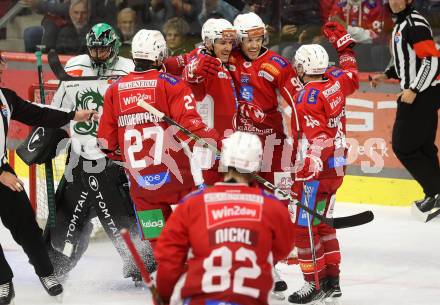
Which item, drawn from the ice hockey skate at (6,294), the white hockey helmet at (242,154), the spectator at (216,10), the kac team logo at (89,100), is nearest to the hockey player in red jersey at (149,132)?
the kac team logo at (89,100)

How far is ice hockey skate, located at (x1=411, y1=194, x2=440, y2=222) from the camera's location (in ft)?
25.6

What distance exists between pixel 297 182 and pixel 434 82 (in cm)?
233

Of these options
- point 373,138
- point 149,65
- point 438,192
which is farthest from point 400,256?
point 149,65

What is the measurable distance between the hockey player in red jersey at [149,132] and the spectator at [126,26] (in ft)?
12.7

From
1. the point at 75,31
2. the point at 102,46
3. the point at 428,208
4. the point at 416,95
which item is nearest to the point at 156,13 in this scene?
the point at 75,31

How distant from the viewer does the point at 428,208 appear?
780 cm

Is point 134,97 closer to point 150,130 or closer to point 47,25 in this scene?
point 150,130

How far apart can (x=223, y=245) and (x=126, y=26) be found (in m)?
5.85

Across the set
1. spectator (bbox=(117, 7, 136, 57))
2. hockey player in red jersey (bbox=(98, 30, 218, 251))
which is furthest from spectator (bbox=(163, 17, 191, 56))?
hockey player in red jersey (bbox=(98, 30, 218, 251))

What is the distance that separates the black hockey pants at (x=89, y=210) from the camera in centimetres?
629

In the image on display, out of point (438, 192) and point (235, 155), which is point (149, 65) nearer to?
point (235, 155)

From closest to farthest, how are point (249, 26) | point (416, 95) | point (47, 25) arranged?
point (249, 26)
point (416, 95)
point (47, 25)

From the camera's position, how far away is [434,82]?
7.83 metres

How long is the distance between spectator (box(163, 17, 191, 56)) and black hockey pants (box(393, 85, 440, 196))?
205cm
